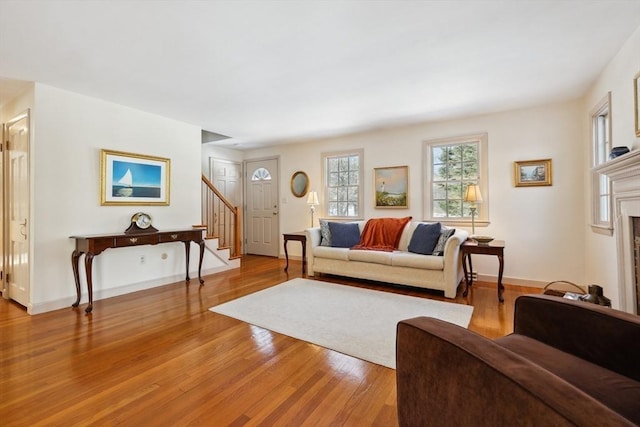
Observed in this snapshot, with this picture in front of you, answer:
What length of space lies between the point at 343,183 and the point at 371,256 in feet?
6.14

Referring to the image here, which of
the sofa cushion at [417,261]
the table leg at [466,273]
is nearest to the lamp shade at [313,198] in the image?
the sofa cushion at [417,261]

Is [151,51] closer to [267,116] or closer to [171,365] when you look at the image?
[267,116]

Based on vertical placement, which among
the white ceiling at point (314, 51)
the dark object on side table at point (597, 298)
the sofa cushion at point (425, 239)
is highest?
the white ceiling at point (314, 51)

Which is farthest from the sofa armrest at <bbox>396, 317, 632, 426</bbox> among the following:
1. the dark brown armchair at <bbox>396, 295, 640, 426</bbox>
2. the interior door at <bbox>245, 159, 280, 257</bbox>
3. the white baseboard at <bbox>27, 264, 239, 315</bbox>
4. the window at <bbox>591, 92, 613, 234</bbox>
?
the interior door at <bbox>245, 159, 280, 257</bbox>

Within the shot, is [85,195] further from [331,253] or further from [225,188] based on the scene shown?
[331,253]

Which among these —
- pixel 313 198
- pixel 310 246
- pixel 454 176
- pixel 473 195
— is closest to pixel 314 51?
pixel 473 195

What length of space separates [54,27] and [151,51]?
60 centimetres

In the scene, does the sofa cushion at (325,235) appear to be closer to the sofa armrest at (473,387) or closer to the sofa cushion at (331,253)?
the sofa cushion at (331,253)

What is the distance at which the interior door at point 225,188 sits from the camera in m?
5.89

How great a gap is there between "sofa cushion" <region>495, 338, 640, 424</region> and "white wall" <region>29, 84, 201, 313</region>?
3952 millimetres

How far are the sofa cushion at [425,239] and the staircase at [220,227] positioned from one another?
9.76 feet

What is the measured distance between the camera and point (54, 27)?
2.10 metres

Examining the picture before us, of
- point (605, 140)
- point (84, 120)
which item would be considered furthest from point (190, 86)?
point (605, 140)

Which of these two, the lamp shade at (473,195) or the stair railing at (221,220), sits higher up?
the lamp shade at (473,195)
